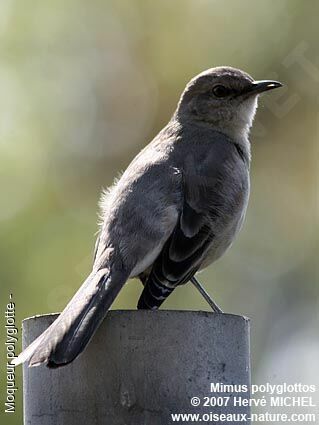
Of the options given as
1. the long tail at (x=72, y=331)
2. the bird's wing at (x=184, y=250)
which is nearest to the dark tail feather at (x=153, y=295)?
the bird's wing at (x=184, y=250)

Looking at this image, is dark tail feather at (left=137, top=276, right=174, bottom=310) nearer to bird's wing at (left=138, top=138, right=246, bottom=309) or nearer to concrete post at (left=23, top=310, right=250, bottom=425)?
bird's wing at (left=138, top=138, right=246, bottom=309)

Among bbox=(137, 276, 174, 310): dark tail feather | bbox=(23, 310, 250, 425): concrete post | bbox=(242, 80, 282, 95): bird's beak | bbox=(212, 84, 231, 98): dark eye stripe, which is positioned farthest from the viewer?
bbox=(212, 84, 231, 98): dark eye stripe

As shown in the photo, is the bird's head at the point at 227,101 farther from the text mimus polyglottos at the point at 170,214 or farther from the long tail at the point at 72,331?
the long tail at the point at 72,331

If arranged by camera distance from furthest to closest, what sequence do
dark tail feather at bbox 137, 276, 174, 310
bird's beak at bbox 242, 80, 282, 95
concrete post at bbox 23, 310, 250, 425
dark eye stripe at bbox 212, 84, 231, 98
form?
1. dark eye stripe at bbox 212, 84, 231, 98
2. bird's beak at bbox 242, 80, 282, 95
3. dark tail feather at bbox 137, 276, 174, 310
4. concrete post at bbox 23, 310, 250, 425

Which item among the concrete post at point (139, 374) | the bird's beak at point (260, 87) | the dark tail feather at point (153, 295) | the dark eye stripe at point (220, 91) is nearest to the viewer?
the concrete post at point (139, 374)

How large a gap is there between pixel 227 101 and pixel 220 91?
0.09 m

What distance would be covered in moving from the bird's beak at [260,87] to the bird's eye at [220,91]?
141mm

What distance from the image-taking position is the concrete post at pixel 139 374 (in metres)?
5.43

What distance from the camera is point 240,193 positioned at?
741 cm

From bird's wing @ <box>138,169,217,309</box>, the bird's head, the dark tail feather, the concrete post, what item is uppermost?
the bird's head

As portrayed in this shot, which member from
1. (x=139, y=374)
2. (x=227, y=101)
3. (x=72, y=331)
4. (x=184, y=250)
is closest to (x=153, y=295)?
(x=184, y=250)

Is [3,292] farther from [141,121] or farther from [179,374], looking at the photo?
[179,374]

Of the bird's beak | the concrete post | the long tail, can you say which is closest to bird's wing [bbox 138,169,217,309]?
the long tail

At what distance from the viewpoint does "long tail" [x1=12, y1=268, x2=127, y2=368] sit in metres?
5.49
